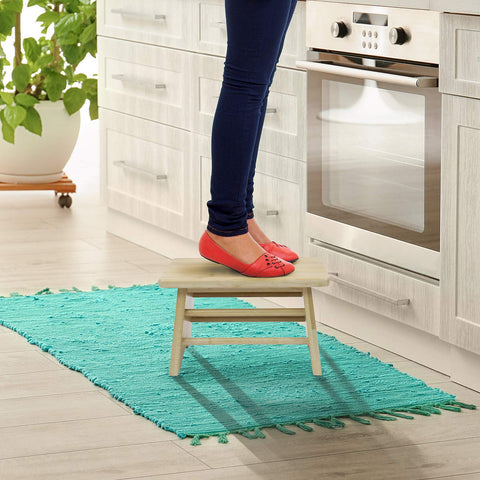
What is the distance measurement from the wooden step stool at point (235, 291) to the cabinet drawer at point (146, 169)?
1.06 meters

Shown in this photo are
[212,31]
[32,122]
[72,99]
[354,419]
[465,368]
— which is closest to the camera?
[354,419]

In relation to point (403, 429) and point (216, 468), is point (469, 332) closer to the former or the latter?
point (403, 429)

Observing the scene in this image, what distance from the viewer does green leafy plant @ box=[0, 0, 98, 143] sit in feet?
14.6

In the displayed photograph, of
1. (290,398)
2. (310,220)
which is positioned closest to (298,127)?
(310,220)

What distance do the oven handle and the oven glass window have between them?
38mm

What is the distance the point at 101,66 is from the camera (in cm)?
398

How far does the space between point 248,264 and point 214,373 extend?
0.30m

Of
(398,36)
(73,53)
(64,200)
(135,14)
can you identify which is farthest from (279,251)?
(73,53)

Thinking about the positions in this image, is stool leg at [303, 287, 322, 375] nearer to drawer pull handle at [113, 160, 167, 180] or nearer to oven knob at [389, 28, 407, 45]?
oven knob at [389, 28, 407, 45]

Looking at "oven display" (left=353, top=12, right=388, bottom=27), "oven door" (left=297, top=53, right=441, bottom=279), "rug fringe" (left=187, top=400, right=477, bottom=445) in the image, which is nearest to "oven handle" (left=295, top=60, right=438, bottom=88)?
"oven door" (left=297, top=53, right=441, bottom=279)

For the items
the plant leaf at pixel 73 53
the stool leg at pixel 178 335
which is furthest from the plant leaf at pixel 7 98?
the stool leg at pixel 178 335

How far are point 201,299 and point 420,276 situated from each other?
2.71ft

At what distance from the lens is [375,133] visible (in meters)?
2.60

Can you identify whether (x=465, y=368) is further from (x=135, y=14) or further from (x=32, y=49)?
(x=32, y=49)
